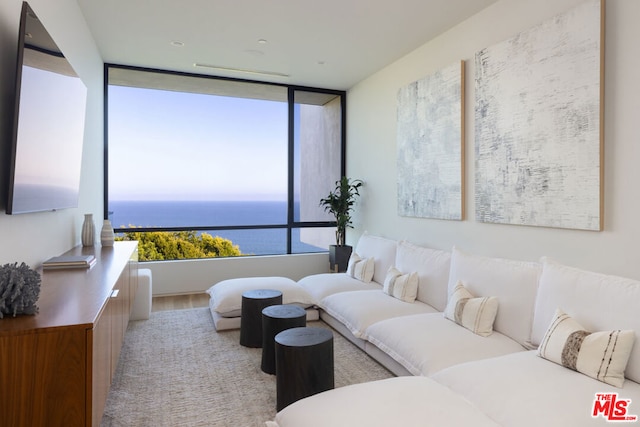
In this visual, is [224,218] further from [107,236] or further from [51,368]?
[51,368]

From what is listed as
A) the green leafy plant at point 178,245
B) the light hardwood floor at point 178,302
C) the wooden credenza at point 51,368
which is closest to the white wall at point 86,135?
the green leafy plant at point 178,245

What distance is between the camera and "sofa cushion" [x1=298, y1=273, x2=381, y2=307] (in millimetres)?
3818

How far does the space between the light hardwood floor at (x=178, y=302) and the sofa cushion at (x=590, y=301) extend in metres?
3.43

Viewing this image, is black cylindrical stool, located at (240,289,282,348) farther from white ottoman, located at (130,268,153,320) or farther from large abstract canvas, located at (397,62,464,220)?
large abstract canvas, located at (397,62,464,220)

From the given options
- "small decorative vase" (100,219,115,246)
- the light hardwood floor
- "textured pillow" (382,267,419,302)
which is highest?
"small decorative vase" (100,219,115,246)

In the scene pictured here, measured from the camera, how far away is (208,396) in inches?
94.2

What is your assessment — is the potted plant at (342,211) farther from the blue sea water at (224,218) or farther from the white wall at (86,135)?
the white wall at (86,135)

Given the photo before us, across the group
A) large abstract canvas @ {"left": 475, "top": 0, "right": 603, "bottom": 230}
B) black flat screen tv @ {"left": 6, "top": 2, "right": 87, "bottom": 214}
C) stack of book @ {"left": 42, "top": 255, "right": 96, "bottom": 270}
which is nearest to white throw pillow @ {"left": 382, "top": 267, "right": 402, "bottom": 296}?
large abstract canvas @ {"left": 475, "top": 0, "right": 603, "bottom": 230}

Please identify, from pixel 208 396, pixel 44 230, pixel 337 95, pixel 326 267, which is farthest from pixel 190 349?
pixel 337 95

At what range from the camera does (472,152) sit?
3342 millimetres

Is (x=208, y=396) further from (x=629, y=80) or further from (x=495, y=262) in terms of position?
(x=629, y=80)

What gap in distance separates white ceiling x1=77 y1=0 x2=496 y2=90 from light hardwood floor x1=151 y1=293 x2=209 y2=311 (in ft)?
9.20

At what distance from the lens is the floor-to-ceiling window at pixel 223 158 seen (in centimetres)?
494

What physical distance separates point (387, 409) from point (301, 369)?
0.73 m
